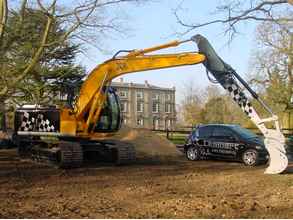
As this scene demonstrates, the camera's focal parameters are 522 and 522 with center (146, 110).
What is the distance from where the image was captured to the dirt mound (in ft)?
83.3

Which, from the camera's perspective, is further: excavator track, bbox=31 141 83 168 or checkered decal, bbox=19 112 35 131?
checkered decal, bbox=19 112 35 131

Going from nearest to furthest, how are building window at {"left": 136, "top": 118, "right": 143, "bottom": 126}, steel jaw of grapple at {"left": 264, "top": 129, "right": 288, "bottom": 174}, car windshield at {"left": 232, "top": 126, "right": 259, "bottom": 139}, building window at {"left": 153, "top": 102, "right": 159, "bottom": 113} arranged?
1. steel jaw of grapple at {"left": 264, "top": 129, "right": 288, "bottom": 174}
2. car windshield at {"left": 232, "top": 126, "right": 259, "bottom": 139}
3. building window at {"left": 136, "top": 118, "right": 143, "bottom": 126}
4. building window at {"left": 153, "top": 102, "right": 159, "bottom": 113}

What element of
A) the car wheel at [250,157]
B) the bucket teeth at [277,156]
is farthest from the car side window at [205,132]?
the bucket teeth at [277,156]

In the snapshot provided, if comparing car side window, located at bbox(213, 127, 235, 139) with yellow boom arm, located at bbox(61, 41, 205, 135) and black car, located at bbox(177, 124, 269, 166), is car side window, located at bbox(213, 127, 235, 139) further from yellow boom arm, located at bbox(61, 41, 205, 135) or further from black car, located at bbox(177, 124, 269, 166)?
yellow boom arm, located at bbox(61, 41, 205, 135)

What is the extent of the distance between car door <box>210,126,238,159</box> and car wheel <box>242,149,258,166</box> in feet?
1.76

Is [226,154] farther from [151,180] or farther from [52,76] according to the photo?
[52,76]

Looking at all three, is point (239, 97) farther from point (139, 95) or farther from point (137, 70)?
point (139, 95)

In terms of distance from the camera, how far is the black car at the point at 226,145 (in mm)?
19000

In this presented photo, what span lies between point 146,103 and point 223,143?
85.6m

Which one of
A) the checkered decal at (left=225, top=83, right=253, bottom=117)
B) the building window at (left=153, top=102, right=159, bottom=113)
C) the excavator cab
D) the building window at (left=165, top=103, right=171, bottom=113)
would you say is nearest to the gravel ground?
the excavator cab

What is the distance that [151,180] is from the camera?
13664 millimetres

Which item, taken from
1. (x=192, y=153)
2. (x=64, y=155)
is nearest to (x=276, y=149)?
(x=64, y=155)

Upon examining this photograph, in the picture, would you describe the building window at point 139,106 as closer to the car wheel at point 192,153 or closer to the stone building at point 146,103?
the stone building at point 146,103

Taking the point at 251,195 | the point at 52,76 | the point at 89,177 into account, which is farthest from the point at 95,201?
the point at 52,76
